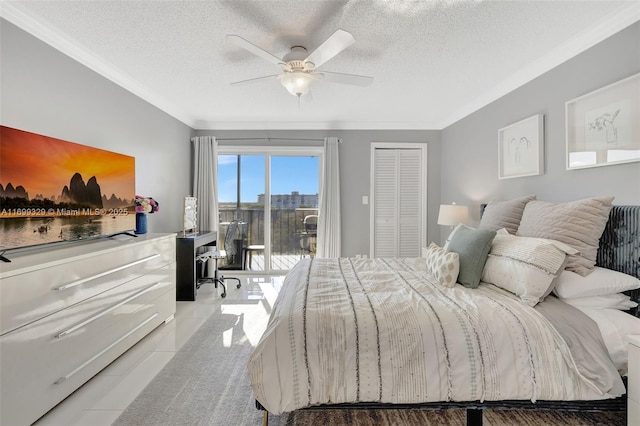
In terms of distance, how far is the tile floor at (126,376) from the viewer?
1728mm

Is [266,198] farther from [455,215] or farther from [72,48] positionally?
[72,48]

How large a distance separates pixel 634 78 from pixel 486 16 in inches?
38.5

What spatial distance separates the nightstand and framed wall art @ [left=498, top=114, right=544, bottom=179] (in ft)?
5.54

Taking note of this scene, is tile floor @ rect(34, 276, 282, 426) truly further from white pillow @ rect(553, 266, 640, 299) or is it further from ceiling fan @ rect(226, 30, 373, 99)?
white pillow @ rect(553, 266, 640, 299)

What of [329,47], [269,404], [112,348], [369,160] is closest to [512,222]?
[329,47]

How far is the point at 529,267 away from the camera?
175 centimetres

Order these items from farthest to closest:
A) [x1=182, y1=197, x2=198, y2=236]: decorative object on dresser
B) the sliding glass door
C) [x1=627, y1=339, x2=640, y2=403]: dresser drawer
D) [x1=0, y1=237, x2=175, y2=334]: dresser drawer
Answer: the sliding glass door
[x1=182, y1=197, x2=198, y2=236]: decorative object on dresser
[x1=0, y1=237, x2=175, y2=334]: dresser drawer
[x1=627, y1=339, x2=640, y2=403]: dresser drawer

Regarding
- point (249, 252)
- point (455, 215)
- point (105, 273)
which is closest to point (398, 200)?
point (455, 215)

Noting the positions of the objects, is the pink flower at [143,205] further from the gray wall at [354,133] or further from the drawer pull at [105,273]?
the drawer pull at [105,273]

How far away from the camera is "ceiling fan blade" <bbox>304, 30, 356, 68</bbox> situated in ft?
6.24

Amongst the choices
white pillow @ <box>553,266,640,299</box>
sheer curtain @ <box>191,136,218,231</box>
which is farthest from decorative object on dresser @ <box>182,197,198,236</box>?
white pillow @ <box>553,266,640,299</box>

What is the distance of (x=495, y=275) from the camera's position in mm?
1969

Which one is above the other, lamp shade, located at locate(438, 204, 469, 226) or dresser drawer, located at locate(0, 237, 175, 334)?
lamp shade, located at locate(438, 204, 469, 226)

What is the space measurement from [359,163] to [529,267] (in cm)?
332
